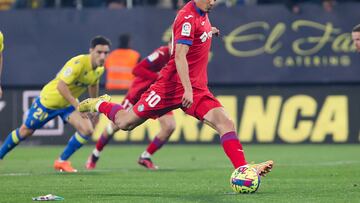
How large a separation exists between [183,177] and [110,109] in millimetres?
1794

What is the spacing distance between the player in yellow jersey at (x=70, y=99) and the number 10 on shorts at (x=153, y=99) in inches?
135

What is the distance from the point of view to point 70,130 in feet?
76.3

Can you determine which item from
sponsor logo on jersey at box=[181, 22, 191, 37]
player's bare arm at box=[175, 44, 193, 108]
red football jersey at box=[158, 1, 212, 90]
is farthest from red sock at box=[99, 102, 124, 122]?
sponsor logo on jersey at box=[181, 22, 191, 37]

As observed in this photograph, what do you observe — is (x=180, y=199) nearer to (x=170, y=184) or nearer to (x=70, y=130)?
(x=170, y=184)

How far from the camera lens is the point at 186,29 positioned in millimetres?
11117

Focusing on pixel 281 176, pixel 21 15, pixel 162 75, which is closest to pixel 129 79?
pixel 21 15

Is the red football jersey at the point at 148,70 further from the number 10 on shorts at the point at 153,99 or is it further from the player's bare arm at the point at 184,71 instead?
the player's bare arm at the point at 184,71

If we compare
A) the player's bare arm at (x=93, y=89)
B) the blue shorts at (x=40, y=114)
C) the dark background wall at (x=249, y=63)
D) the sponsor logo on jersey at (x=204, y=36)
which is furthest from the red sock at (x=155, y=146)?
the dark background wall at (x=249, y=63)

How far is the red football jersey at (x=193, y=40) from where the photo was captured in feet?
36.6

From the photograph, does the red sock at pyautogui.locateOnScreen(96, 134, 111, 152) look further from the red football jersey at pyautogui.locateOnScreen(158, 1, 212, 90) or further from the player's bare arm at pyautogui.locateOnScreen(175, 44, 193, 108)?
the player's bare arm at pyautogui.locateOnScreen(175, 44, 193, 108)

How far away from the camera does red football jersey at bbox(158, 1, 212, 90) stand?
11141 mm

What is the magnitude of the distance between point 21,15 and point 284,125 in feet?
21.3

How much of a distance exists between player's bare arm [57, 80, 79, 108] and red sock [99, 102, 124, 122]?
7.83 ft

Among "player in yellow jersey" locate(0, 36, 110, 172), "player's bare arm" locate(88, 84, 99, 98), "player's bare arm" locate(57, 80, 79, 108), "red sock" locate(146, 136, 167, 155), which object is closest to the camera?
"player's bare arm" locate(57, 80, 79, 108)
